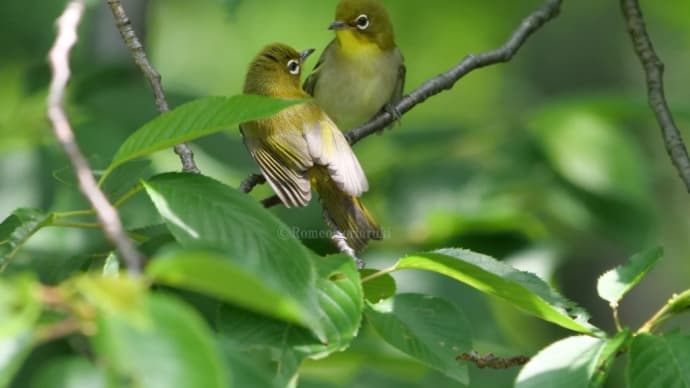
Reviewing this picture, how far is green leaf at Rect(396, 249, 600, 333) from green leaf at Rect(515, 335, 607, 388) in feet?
0.14

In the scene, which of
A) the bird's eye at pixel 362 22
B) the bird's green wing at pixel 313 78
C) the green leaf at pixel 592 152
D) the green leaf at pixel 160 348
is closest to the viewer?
the green leaf at pixel 160 348

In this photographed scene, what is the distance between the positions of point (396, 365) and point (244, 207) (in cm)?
314

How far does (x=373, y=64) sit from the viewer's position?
18.9 ft

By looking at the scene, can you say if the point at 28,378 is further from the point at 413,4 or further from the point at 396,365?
the point at 413,4

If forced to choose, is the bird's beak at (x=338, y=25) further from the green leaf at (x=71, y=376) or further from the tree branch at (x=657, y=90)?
the green leaf at (x=71, y=376)

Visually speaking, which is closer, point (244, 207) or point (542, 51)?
point (244, 207)

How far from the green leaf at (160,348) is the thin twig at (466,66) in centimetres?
273

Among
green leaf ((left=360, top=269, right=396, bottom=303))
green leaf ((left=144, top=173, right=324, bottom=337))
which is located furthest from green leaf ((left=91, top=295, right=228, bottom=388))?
green leaf ((left=360, top=269, right=396, bottom=303))

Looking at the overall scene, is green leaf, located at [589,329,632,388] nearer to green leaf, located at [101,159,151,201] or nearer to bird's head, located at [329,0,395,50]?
green leaf, located at [101,159,151,201]

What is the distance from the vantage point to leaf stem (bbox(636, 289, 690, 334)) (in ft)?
7.87

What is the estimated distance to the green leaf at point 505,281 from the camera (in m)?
Result: 2.29

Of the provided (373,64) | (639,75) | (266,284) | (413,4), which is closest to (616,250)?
(639,75)

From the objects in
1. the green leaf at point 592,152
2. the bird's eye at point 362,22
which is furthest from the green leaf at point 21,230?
the green leaf at point 592,152

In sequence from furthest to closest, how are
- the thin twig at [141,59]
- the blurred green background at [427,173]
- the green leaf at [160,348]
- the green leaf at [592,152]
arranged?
the green leaf at [592,152] → the blurred green background at [427,173] → the thin twig at [141,59] → the green leaf at [160,348]
